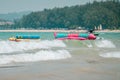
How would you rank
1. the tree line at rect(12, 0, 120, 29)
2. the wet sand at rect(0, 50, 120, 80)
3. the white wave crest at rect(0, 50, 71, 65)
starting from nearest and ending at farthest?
the wet sand at rect(0, 50, 120, 80), the white wave crest at rect(0, 50, 71, 65), the tree line at rect(12, 0, 120, 29)

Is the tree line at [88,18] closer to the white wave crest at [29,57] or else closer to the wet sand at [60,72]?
the white wave crest at [29,57]

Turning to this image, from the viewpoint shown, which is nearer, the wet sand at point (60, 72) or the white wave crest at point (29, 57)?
the wet sand at point (60, 72)

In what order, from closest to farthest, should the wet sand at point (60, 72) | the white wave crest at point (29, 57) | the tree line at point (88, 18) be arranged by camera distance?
the wet sand at point (60, 72) → the white wave crest at point (29, 57) → the tree line at point (88, 18)

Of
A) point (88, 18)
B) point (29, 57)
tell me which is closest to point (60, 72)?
point (29, 57)

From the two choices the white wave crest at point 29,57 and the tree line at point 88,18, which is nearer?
the white wave crest at point 29,57

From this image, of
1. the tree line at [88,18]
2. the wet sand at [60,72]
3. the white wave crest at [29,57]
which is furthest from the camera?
the tree line at [88,18]

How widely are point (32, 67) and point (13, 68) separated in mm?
1153

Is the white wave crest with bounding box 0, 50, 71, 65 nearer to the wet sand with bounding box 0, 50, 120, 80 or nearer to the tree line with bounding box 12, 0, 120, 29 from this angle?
the wet sand with bounding box 0, 50, 120, 80

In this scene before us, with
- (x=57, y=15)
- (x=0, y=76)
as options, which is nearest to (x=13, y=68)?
(x=0, y=76)

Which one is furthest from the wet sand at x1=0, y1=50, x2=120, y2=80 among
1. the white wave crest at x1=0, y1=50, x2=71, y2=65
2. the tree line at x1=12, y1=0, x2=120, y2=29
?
the tree line at x1=12, y1=0, x2=120, y2=29

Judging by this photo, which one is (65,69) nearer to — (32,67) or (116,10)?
(32,67)

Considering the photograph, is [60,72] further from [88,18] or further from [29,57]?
[88,18]

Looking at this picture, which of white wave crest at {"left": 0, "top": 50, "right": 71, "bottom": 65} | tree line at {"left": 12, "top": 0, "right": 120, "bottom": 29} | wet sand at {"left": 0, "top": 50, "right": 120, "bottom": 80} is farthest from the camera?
tree line at {"left": 12, "top": 0, "right": 120, "bottom": 29}

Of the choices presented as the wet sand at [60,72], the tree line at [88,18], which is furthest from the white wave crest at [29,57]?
the tree line at [88,18]
